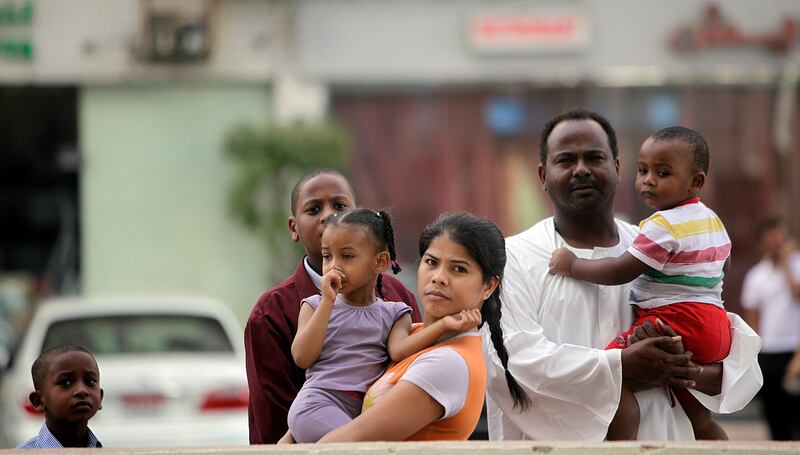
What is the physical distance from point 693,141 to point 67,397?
2281mm

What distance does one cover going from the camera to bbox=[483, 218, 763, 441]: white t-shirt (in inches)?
162

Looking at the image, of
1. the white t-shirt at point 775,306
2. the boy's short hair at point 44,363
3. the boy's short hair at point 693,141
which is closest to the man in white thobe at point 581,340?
the boy's short hair at point 693,141

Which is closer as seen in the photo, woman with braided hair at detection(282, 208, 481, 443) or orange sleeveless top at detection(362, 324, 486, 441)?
orange sleeveless top at detection(362, 324, 486, 441)

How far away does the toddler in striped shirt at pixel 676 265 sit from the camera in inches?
163

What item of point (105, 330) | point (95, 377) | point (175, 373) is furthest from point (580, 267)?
point (105, 330)

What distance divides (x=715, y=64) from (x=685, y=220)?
11768 millimetres

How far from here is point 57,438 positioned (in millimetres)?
4363

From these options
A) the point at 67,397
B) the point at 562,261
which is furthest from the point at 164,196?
the point at 562,261

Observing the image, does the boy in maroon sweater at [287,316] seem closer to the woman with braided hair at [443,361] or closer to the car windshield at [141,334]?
the woman with braided hair at [443,361]

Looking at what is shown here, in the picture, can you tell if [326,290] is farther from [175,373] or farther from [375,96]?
[375,96]

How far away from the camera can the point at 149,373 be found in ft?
28.4

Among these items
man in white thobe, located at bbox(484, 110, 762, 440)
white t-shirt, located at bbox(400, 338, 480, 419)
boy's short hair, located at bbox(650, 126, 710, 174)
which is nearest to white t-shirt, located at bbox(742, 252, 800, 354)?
man in white thobe, located at bbox(484, 110, 762, 440)

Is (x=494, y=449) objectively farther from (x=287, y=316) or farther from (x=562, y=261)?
(x=562, y=261)

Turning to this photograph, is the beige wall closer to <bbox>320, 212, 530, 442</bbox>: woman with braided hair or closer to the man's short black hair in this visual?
the man's short black hair
